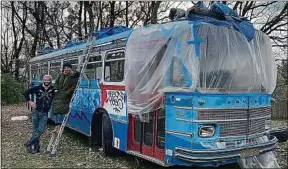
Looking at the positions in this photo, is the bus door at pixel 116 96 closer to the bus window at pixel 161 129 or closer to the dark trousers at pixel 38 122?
the bus window at pixel 161 129

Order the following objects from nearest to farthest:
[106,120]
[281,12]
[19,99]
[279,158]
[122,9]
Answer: [279,158], [106,120], [281,12], [122,9], [19,99]

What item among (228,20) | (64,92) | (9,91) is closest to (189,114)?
(228,20)

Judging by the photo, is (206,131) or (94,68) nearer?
(206,131)

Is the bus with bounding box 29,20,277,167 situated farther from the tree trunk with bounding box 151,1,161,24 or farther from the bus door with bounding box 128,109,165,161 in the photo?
the tree trunk with bounding box 151,1,161,24

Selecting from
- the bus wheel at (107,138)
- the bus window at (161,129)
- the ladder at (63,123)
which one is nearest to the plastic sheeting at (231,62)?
the bus window at (161,129)

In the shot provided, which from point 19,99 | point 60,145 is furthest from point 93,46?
point 19,99

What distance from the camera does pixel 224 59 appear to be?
6.60 m

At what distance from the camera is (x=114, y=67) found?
27.4 feet

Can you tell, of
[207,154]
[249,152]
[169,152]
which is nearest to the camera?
[207,154]

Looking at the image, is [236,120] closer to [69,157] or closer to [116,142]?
[116,142]

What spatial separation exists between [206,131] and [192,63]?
111cm

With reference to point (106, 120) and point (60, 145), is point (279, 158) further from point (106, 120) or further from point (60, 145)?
point (60, 145)

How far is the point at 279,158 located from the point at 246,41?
275 cm

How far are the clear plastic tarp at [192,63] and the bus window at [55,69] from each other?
5.84 meters
